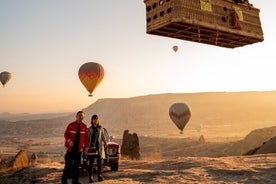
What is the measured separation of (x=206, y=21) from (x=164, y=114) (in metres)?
142

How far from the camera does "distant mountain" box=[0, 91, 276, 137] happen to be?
119 meters

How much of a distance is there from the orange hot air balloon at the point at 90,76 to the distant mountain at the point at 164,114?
80.0 m

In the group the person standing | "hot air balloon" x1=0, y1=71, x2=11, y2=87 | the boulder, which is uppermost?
"hot air balloon" x1=0, y1=71, x2=11, y2=87

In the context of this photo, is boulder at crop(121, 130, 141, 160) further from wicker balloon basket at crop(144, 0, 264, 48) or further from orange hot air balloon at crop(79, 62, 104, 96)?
wicker balloon basket at crop(144, 0, 264, 48)

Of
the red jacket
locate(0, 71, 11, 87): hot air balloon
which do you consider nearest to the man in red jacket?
the red jacket

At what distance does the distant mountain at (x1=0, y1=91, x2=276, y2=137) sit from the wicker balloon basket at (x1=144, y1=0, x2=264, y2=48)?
3735 inches

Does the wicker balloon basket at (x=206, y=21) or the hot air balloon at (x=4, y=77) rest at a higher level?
the hot air balloon at (x=4, y=77)

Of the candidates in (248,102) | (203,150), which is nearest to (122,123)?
(248,102)

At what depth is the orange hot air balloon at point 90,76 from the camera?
24.9 metres

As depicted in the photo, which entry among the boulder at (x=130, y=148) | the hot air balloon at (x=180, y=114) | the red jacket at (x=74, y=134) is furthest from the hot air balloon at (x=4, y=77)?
the red jacket at (x=74, y=134)

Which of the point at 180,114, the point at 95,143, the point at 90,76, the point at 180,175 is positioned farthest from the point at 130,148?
the point at 95,143

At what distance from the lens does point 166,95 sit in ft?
608

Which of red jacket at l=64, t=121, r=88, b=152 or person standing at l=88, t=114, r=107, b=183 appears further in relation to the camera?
person standing at l=88, t=114, r=107, b=183

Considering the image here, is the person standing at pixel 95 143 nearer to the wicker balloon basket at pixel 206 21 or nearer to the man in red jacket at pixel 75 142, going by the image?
the man in red jacket at pixel 75 142
